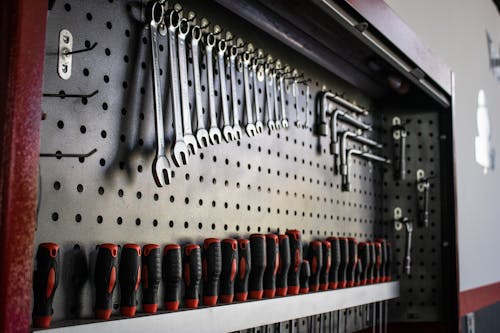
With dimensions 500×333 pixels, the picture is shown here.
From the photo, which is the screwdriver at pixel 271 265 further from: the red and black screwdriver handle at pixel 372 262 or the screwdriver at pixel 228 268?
the red and black screwdriver handle at pixel 372 262

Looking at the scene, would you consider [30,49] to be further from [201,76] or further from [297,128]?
[297,128]

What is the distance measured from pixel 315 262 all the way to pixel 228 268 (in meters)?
0.44

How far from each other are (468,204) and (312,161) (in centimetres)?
146

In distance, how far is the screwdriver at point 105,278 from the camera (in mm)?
958

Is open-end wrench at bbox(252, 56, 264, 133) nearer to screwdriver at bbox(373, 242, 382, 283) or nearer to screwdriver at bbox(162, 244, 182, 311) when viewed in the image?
screwdriver at bbox(162, 244, 182, 311)

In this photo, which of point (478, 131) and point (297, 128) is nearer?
point (297, 128)

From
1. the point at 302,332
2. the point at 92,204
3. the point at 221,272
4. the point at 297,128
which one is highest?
the point at 297,128

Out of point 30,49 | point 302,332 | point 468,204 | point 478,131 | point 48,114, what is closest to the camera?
point 30,49

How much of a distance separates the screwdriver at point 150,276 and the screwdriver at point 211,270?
0.16 metres

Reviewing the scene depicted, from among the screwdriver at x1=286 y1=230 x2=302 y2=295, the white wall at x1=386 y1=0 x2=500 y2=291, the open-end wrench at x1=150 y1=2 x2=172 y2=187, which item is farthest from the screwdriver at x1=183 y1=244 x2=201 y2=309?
the white wall at x1=386 y1=0 x2=500 y2=291

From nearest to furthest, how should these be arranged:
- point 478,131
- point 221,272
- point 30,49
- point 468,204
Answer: point 30,49
point 221,272
point 468,204
point 478,131

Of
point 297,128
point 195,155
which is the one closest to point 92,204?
point 195,155

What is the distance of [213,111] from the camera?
128 cm

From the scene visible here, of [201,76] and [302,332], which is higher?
[201,76]
